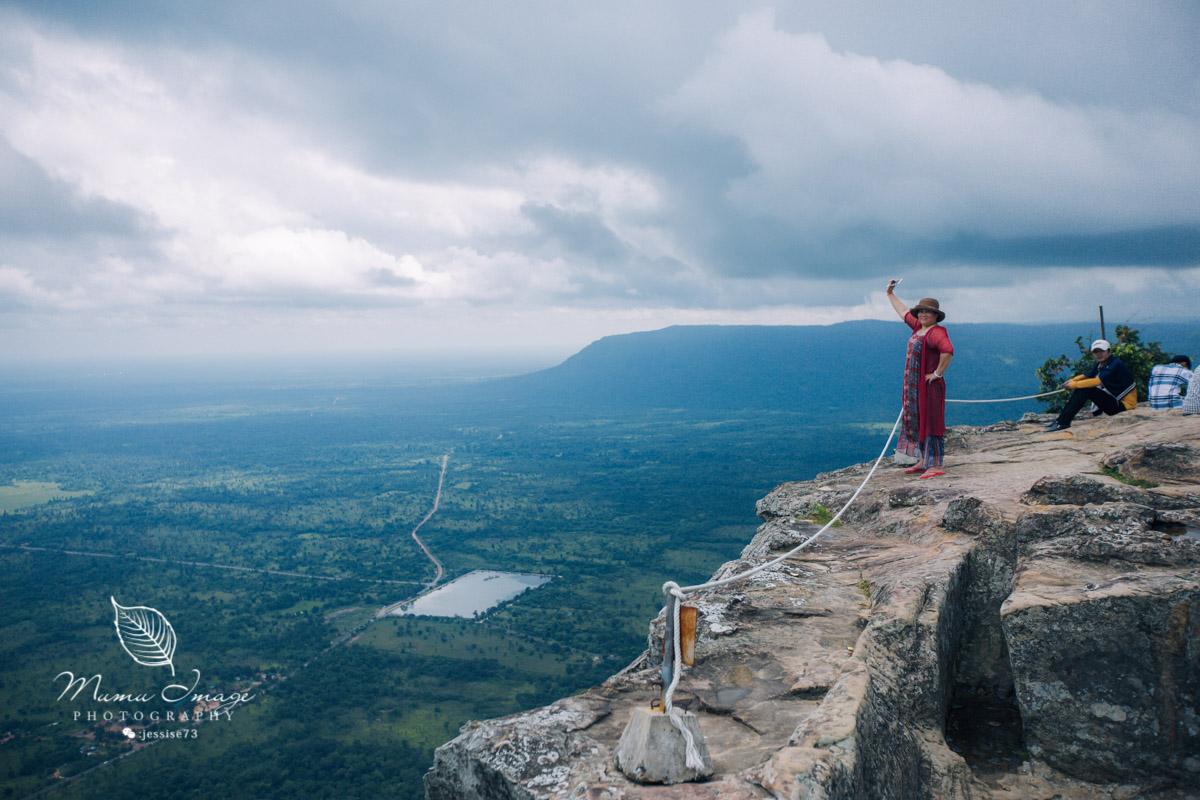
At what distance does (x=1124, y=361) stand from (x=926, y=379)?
14.1 m

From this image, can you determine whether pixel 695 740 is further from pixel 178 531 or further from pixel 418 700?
pixel 178 531

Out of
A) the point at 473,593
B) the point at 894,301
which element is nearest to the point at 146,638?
the point at 473,593

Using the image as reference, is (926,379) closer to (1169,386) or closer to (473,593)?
(1169,386)

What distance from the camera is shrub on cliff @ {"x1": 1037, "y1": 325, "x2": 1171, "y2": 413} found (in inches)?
832

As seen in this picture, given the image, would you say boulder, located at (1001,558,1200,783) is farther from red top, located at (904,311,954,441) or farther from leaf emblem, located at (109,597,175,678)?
leaf emblem, located at (109,597,175,678)

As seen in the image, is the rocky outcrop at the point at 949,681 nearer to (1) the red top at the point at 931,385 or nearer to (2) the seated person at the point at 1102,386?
(1) the red top at the point at 931,385

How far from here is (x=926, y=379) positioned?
1086cm

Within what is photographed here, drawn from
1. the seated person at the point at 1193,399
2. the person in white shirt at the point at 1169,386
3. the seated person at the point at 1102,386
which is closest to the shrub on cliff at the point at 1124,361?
the seated person at the point at 1102,386

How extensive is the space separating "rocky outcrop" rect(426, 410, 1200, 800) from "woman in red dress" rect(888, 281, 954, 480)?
3.28 metres

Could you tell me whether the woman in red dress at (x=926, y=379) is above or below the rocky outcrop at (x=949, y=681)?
above

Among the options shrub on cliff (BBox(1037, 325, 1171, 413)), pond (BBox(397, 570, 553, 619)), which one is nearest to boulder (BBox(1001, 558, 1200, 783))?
shrub on cliff (BBox(1037, 325, 1171, 413))

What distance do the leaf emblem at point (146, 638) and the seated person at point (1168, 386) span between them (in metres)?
60.9

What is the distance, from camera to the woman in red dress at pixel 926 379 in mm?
10734

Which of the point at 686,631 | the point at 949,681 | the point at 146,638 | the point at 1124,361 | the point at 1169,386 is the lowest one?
the point at 146,638
